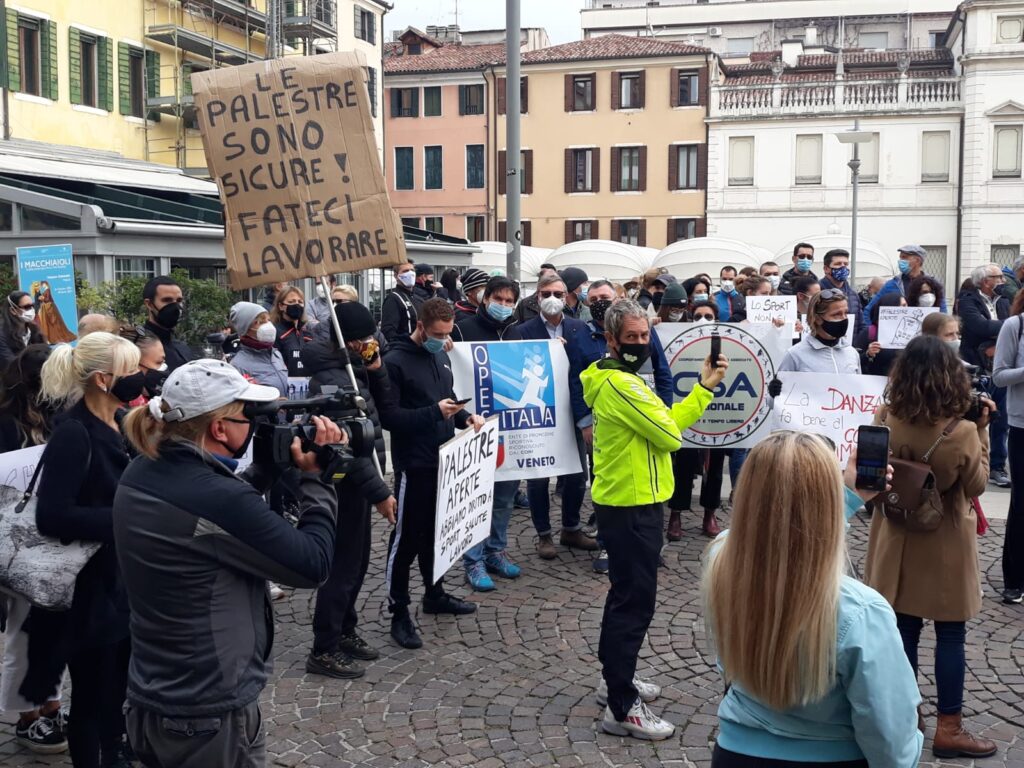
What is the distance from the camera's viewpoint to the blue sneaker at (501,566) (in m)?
7.18

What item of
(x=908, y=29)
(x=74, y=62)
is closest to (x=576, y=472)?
(x=74, y=62)

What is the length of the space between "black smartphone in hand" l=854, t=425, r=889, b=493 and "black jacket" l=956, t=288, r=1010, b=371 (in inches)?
248

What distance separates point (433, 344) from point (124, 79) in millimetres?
23488

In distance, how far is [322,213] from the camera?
6.06 meters

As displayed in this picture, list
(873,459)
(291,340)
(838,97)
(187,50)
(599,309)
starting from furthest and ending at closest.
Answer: (838,97), (187,50), (291,340), (599,309), (873,459)

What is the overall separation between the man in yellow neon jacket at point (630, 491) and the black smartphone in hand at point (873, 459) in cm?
118

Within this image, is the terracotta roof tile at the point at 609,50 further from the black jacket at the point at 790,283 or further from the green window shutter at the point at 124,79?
the black jacket at the point at 790,283

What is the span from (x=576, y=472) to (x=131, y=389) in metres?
4.24

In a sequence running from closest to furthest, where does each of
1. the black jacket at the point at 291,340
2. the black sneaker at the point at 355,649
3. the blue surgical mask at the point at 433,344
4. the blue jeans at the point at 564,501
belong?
the black sneaker at the point at 355,649 < the blue surgical mask at the point at 433,344 < the blue jeans at the point at 564,501 < the black jacket at the point at 291,340

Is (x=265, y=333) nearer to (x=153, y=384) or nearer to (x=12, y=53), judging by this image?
(x=153, y=384)

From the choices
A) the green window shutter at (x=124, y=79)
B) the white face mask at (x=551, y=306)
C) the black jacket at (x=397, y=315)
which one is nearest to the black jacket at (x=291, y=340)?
the black jacket at (x=397, y=315)

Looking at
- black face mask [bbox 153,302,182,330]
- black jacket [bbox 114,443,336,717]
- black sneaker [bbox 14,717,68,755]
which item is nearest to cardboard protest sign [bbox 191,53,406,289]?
black face mask [bbox 153,302,182,330]

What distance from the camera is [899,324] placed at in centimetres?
980

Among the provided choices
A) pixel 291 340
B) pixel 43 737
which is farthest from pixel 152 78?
pixel 43 737
